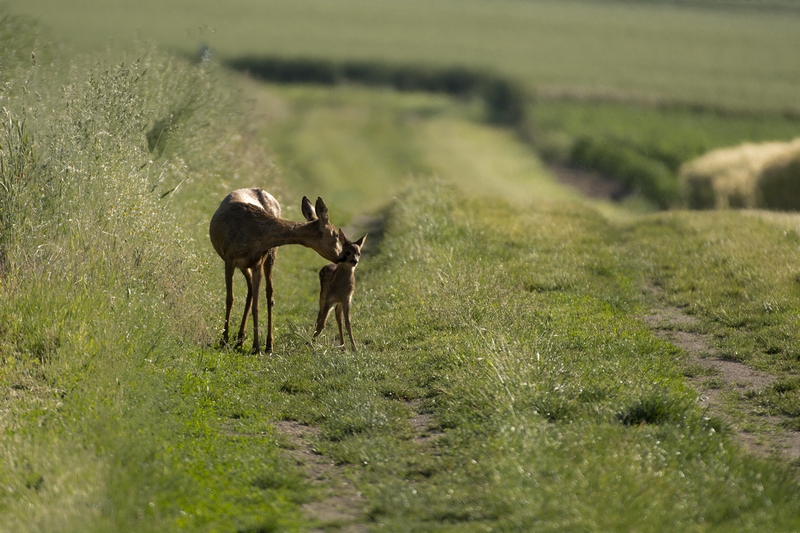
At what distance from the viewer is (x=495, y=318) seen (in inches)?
416

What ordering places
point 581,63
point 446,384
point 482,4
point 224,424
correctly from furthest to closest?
point 482,4 → point 581,63 → point 446,384 → point 224,424

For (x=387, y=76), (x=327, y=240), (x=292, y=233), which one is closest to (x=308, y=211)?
(x=292, y=233)

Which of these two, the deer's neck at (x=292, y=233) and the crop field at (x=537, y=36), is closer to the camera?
the deer's neck at (x=292, y=233)

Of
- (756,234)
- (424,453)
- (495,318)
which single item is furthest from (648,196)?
(424,453)

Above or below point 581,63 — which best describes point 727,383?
below

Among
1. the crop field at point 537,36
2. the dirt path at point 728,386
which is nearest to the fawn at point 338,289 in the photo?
the dirt path at point 728,386

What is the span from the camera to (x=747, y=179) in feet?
84.6

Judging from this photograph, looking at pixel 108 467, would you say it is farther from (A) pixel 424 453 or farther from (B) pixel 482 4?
(B) pixel 482 4

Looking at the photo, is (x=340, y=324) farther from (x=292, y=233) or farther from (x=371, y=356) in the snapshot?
(x=292, y=233)

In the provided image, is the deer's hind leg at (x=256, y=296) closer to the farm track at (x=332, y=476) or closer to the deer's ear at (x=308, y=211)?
the deer's ear at (x=308, y=211)

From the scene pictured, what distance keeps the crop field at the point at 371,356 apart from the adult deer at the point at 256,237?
0.61 metres

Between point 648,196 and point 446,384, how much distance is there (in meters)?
27.6

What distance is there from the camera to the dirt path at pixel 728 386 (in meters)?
7.86

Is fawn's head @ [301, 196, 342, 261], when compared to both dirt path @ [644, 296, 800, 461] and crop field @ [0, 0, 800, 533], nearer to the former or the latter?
crop field @ [0, 0, 800, 533]
